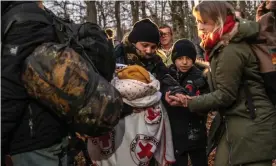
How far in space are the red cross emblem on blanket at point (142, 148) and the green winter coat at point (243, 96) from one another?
2.08 feet

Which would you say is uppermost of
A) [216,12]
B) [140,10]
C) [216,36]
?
[216,12]

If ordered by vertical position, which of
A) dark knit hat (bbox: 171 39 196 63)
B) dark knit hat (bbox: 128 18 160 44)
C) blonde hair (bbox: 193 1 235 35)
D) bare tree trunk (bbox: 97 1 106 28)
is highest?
blonde hair (bbox: 193 1 235 35)

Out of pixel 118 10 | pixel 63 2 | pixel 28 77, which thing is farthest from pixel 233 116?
pixel 118 10

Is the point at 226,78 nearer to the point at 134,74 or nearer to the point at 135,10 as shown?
the point at 134,74

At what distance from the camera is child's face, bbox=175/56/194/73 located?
3.69 meters

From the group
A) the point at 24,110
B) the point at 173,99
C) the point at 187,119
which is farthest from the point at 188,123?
the point at 24,110

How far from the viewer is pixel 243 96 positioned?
109 inches

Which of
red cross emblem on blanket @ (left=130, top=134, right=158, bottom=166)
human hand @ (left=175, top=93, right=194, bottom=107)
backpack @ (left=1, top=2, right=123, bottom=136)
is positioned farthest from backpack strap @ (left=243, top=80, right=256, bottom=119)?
backpack @ (left=1, top=2, right=123, bottom=136)

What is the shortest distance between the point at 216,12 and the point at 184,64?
0.97 meters

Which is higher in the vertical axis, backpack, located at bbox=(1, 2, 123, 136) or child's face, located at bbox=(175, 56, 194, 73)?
backpack, located at bbox=(1, 2, 123, 136)

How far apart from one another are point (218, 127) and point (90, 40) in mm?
1437

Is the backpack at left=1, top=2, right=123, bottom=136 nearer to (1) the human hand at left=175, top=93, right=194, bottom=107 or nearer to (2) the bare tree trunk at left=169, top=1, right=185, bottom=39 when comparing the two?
(1) the human hand at left=175, top=93, right=194, bottom=107

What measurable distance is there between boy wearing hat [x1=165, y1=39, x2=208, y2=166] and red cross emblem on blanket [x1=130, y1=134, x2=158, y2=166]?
57 cm

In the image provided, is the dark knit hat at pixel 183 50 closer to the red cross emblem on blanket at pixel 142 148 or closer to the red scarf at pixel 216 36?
the red scarf at pixel 216 36
